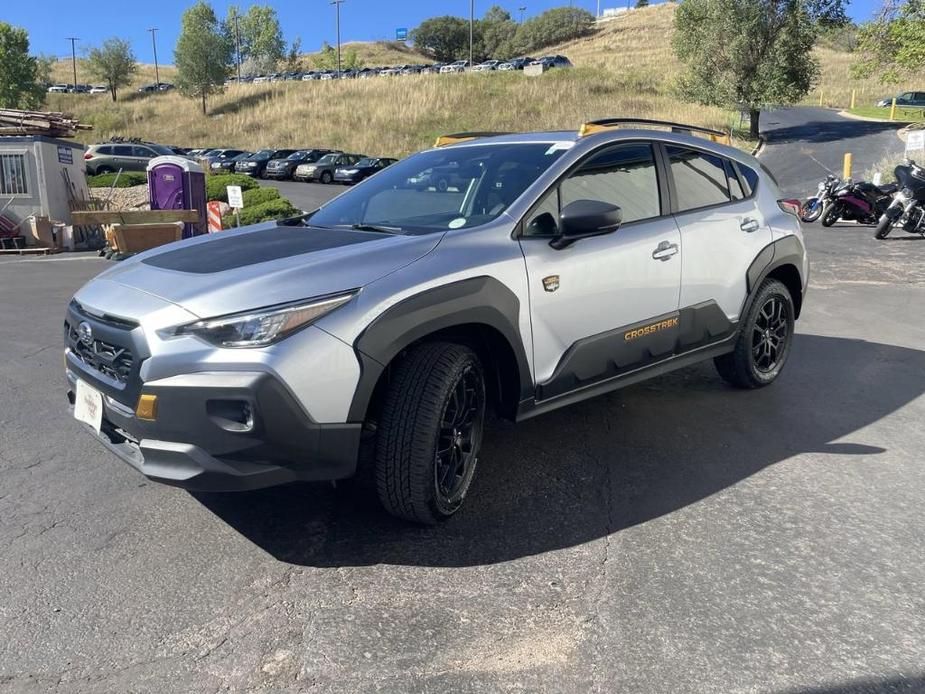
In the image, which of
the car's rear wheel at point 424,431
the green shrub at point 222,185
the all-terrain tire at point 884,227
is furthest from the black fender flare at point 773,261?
the green shrub at point 222,185

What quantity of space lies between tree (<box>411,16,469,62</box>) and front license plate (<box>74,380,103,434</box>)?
4686 inches

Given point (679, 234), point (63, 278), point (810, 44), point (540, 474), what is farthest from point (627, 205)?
point (810, 44)

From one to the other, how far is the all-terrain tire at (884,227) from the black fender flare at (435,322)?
1238cm

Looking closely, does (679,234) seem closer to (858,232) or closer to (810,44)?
(858,232)

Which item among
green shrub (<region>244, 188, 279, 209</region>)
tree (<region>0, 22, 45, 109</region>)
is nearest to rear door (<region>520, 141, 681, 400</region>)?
green shrub (<region>244, 188, 279, 209</region>)

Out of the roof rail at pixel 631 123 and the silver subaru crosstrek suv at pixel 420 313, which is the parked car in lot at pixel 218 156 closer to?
the roof rail at pixel 631 123

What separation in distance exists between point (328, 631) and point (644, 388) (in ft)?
11.3

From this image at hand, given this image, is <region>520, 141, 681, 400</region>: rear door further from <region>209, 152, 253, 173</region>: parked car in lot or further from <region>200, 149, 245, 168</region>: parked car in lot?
<region>200, 149, 245, 168</region>: parked car in lot

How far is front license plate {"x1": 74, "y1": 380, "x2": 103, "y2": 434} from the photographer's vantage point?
3.12 metres

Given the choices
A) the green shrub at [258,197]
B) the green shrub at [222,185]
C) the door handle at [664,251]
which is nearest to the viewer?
the door handle at [664,251]

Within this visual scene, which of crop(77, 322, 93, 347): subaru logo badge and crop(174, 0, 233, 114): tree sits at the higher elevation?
crop(174, 0, 233, 114): tree

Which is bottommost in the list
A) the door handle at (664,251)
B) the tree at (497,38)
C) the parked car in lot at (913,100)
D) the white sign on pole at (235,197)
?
the white sign on pole at (235,197)

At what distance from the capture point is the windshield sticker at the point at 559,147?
13.2 feet

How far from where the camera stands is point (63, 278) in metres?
11.0
